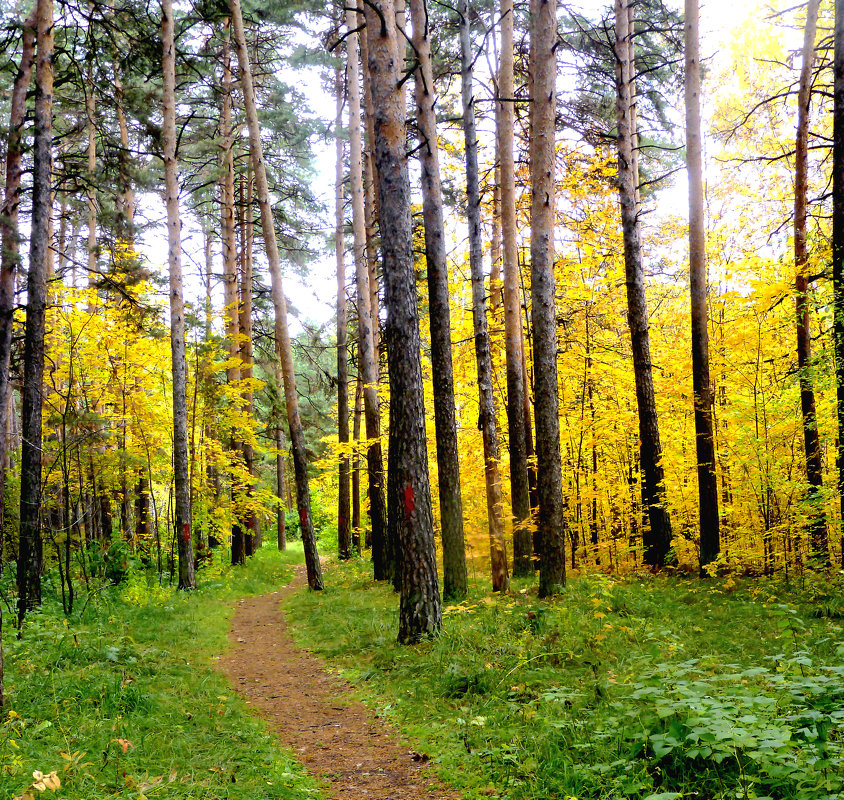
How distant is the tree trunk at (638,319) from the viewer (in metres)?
11.5

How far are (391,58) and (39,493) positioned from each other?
8483 millimetres

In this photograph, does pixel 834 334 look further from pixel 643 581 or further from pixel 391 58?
pixel 391 58

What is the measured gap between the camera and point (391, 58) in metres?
7.43

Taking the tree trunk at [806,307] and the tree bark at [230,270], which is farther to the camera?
the tree bark at [230,270]

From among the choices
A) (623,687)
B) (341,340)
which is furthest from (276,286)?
(623,687)

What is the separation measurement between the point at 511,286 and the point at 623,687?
773 cm

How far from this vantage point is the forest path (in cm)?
429

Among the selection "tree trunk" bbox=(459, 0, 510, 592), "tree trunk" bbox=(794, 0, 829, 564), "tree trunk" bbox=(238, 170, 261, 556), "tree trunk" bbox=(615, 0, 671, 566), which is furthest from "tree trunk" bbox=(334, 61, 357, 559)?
"tree trunk" bbox=(794, 0, 829, 564)

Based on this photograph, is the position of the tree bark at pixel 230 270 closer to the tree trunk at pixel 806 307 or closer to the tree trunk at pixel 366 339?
the tree trunk at pixel 366 339

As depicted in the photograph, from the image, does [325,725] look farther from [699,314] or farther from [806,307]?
[699,314]

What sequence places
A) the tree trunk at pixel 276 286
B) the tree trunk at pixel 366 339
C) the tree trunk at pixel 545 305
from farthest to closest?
the tree trunk at pixel 366 339, the tree trunk at pixel 276 286, the tree trunk at pixel 545 305

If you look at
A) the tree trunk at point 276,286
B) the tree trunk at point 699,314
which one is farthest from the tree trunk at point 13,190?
the tree trunk at point 699,314

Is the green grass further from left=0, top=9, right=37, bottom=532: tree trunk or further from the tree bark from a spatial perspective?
the tree bark

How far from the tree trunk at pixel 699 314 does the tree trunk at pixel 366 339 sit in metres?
6.65
